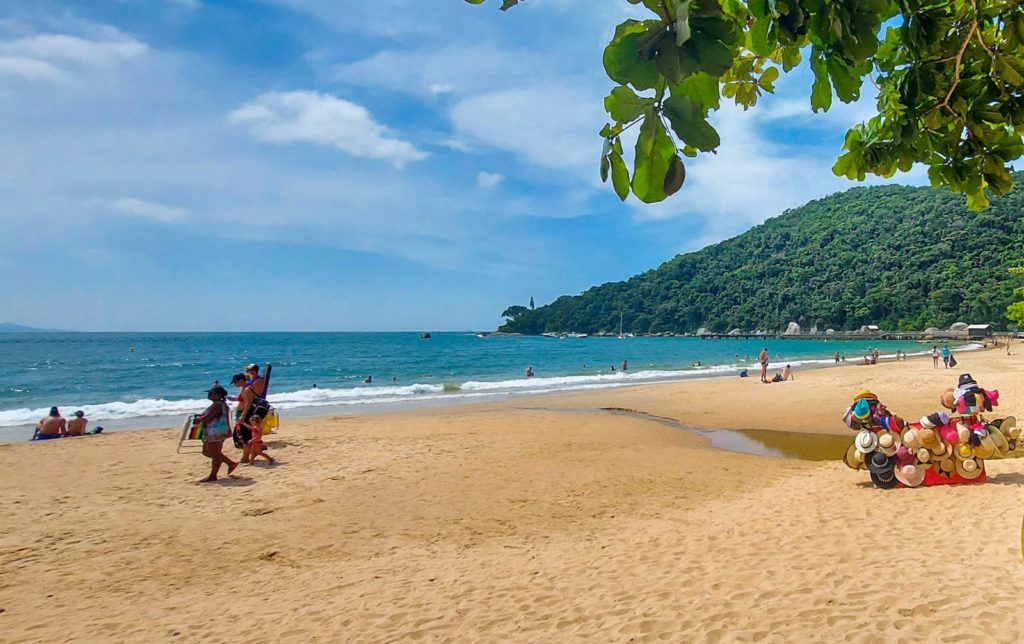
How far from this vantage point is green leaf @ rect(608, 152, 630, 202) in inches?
37.9

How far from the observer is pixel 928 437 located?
23.2ft

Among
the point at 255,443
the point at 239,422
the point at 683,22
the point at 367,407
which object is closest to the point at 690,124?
the point at 683,22

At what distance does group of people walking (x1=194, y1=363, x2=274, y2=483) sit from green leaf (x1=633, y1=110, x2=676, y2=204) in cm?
881

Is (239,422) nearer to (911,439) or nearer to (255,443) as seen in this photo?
(255,443)

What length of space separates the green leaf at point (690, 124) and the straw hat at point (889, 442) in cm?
805

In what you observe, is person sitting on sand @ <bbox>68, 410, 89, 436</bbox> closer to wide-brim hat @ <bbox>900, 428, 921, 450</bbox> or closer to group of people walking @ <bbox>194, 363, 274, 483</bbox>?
group of people walking @ <bbox>194, 363, 274, 483</bbox>

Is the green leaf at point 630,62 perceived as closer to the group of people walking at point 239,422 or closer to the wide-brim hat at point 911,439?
the wide-brim hat at point 911,439

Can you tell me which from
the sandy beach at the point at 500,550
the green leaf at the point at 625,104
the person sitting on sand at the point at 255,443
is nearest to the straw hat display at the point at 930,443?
the sandy beach at the point at 500,550

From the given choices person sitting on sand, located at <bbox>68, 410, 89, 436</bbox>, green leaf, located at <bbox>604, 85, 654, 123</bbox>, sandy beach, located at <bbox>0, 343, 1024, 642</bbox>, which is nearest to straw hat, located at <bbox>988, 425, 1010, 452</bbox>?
sandy beach, located at <bbox>0, 343, 1024, 642</bbox>

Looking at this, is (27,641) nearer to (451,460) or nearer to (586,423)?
(451,460)

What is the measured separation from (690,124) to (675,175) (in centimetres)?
8

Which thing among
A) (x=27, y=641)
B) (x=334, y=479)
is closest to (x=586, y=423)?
(x=334, y=479)

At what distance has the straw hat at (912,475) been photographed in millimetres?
7039

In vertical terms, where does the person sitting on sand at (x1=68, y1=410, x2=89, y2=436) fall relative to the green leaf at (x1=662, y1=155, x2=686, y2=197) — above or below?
below
